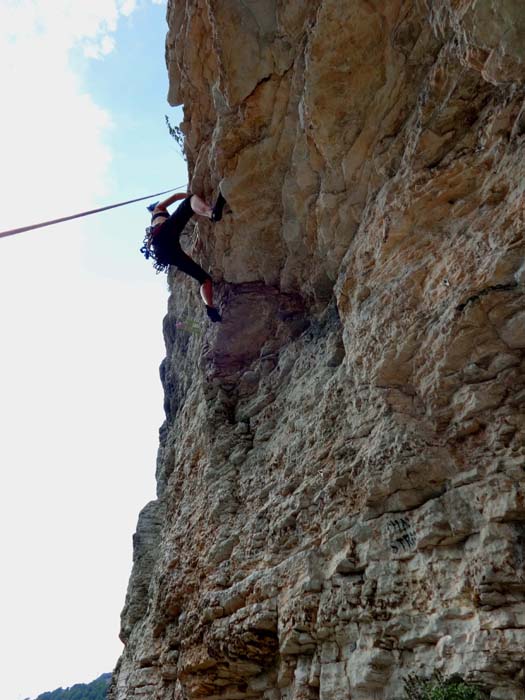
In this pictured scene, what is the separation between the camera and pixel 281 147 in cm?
639

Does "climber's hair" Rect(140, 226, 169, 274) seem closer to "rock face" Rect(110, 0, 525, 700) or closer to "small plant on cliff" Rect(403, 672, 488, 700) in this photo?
"rock face" Rect(110, 0, 525, 700)

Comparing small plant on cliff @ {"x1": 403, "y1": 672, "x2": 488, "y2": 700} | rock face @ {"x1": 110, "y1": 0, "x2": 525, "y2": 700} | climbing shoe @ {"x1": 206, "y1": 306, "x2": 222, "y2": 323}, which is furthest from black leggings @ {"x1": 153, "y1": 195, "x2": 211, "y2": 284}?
small plant on cliff @ {"x1": 403, "y1": 672, "x2": 488, "y2": 700}

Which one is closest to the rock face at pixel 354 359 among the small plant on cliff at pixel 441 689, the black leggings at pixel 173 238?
the small plant on cliff at pixel 441 689

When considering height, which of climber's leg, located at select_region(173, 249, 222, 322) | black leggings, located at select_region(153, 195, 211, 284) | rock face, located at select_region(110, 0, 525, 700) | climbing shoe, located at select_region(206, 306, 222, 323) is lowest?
rock face, located at select_region(110, 0, 525, 700)

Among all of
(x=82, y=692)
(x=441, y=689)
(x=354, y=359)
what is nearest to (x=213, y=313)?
(x=354, y=359)

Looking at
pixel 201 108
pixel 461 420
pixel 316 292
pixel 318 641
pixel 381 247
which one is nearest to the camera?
pixel 461 420

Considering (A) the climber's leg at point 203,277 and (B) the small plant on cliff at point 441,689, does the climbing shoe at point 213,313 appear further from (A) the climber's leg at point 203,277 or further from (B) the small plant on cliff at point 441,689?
(B) the small plant on cliff at point 441,689

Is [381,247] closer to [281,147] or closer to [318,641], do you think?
[281,147]

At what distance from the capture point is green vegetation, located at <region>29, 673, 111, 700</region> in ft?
208

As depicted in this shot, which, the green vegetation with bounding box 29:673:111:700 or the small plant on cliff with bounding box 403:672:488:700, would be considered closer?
the small plant on cliff with bounding box 403:672:488:700

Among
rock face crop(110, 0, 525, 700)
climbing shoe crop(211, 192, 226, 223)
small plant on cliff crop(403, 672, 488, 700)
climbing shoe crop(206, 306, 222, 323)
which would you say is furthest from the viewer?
climbing shoe crop(206, 306, 222, 323)

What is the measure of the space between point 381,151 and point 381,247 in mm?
977

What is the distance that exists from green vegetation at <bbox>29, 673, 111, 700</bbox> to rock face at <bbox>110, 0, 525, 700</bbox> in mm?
Result: 64927

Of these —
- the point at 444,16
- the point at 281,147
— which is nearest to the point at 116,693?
the point at 281,147
